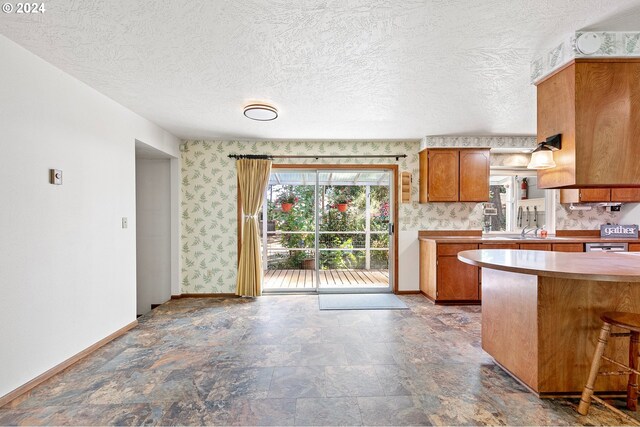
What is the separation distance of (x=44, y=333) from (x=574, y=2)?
4048 mm

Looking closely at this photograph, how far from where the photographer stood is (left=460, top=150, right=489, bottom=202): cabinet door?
417 cm

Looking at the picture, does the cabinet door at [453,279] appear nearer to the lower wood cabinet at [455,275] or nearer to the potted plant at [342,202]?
the lower wood cabinet at [455,275]

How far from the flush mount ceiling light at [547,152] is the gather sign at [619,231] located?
11.3ft

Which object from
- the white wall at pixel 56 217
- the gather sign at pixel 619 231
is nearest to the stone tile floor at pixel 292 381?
the white wall at pixel 56 217

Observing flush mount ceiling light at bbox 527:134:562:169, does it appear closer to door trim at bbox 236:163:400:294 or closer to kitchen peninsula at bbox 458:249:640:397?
kitchen peninsula at bbox 458:249:640:397

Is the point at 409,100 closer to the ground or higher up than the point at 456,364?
higher up

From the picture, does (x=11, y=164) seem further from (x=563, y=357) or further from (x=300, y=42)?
(x=563, y=357)

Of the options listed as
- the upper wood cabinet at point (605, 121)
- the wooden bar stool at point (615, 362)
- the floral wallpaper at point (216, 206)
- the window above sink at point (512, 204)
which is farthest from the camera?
the window above sink at point (512, 204)

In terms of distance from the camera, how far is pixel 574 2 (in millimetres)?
1541

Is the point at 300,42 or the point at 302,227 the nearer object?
A: the point at 300,42

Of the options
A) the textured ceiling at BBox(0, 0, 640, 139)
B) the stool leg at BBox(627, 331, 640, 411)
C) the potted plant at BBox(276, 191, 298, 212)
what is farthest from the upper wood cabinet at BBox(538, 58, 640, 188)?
the potted plant at BBox(276, 191, 298, 212)

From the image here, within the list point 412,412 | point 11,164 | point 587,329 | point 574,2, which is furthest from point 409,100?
point 11,164

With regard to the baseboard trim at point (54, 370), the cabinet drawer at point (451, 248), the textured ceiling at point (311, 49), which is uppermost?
the textured ceiling at point (311, 49)

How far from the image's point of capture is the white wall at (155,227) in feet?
13.7
